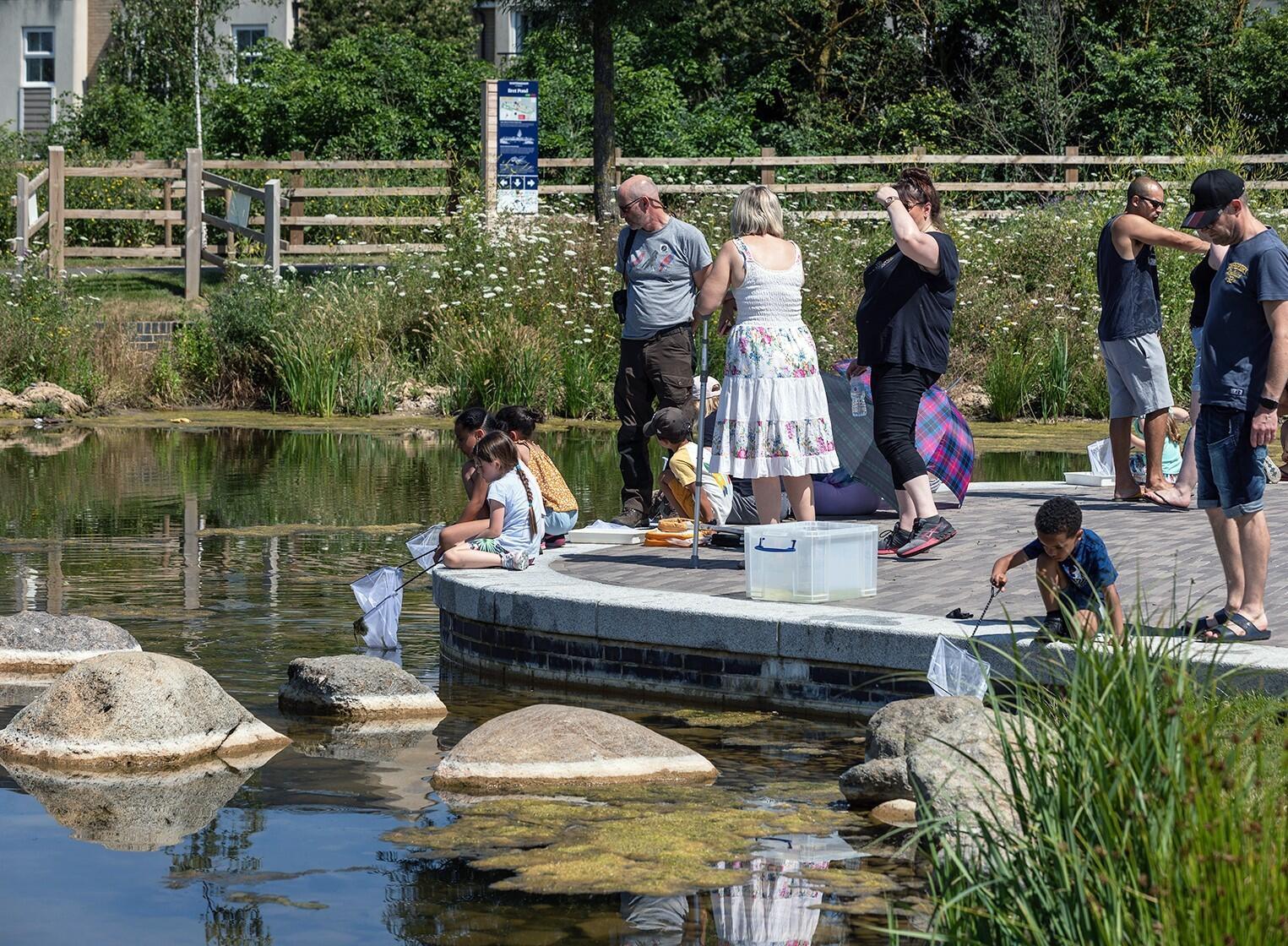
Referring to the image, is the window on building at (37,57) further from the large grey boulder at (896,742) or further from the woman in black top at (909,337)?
the large grey boulder at (896,742)

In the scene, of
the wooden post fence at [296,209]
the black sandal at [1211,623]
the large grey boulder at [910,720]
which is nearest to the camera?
the large grey boulder at [910,720]

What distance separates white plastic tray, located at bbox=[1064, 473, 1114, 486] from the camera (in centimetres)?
1195

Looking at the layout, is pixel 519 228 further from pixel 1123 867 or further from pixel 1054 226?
pixel 1123 867

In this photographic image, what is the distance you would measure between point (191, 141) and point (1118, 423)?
29.1 meters

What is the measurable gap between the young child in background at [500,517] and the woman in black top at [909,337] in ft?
5.53

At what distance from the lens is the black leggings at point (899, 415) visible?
30.2ft

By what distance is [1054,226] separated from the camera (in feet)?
72.0

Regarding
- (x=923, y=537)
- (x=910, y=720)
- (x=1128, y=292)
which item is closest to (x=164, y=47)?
(x=1128, y=292)

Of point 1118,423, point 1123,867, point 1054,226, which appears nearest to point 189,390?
point 1054,226

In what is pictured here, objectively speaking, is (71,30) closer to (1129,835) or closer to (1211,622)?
(1211,622)

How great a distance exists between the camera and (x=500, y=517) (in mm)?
9289

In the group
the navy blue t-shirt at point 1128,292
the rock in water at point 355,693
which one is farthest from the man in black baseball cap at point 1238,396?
the navy blue t-shirt at point 1128,292

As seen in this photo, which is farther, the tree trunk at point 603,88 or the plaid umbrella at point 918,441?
the tree trunk at point 603,88

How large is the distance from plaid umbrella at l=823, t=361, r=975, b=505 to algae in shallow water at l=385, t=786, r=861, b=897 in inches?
148
